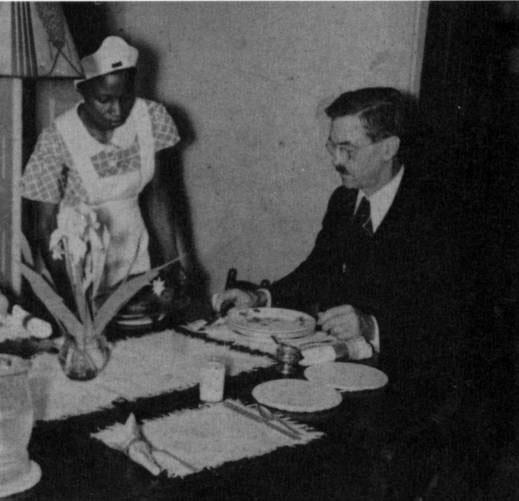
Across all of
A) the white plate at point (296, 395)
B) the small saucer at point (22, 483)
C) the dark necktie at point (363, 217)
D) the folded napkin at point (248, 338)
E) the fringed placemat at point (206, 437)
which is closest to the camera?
the small saucer at point (22, 483)

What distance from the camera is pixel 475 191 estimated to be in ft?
10.5

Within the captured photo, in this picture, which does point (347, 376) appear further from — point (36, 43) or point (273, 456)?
point (36, 43)

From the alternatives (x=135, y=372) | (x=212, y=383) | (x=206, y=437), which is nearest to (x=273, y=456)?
(x=206, y=437)

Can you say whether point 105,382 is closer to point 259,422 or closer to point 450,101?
point 259,422

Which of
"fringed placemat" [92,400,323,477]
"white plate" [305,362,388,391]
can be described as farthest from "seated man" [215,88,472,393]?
"fringed placemat" [92,400,323,477]

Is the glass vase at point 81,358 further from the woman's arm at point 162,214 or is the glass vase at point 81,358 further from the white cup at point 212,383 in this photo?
the woman's arm at point 162,214

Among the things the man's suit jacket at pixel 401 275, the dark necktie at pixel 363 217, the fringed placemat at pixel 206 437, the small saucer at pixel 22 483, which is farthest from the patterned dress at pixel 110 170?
the small saucer at pixel 22 483

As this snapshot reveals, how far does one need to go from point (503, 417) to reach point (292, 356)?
1181 mm

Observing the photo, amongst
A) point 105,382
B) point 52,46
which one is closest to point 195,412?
point 105,382

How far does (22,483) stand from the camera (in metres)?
1.23

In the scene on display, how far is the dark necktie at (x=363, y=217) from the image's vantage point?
258cm

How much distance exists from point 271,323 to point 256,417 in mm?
698

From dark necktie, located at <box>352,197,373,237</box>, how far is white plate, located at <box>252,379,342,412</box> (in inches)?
35.6

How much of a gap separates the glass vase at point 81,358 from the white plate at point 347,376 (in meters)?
0.50
